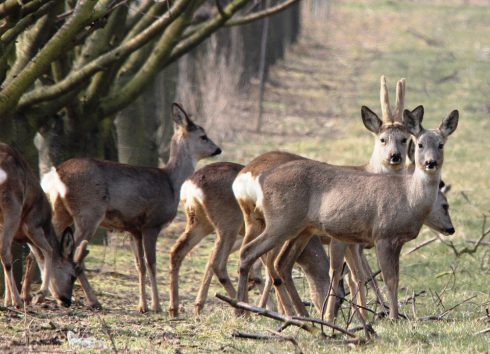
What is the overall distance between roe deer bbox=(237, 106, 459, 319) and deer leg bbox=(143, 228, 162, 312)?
172 cm

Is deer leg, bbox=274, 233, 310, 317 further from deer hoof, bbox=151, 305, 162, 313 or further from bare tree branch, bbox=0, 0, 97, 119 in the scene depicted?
bare tree branch, bbox=0, 0, 97, 119

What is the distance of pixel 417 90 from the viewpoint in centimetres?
3600

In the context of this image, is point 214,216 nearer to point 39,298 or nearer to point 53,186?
point 53,186

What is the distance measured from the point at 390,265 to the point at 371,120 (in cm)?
208

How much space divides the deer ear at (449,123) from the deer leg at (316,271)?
1749 mm

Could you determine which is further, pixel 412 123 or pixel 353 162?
pixel 353 162

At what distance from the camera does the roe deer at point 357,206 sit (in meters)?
9.36

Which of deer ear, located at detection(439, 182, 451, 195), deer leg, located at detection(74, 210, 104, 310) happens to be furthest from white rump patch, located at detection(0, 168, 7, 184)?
deer ear, located at detection(439, 182, 451, 195)

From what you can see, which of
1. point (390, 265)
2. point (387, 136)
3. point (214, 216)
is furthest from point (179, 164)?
point (390, 265)

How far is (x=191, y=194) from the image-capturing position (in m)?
10.9

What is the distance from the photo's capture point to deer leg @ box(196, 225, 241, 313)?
35.2 ft

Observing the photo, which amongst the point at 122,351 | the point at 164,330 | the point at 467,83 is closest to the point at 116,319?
the point at 164,330

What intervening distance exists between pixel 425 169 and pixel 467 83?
29266mm

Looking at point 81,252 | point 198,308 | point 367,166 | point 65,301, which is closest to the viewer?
point 65,301
